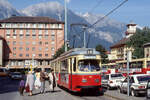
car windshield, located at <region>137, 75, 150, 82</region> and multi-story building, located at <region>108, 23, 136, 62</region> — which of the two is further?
multi-story building, located at <region>108, 23, 136, 62</region>

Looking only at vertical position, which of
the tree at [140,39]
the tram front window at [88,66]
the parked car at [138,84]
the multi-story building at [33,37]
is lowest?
the parked car at [138,84]

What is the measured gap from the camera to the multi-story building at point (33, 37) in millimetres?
134250

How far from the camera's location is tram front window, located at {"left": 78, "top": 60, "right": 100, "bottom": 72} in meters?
21.0

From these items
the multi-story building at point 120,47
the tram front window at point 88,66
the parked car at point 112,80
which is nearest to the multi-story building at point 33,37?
the multi-story building at point 120,47

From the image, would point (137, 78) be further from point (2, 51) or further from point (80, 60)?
point (2, 51)

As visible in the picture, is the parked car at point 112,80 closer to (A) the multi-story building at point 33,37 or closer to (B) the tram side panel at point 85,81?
(B) the tram side panel at point 85,81

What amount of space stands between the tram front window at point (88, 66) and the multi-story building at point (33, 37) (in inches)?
4459

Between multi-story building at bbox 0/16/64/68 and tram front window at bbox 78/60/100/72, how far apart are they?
113254 millimetres

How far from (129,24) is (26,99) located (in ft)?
406

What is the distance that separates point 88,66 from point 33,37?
11672cm

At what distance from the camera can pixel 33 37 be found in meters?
136

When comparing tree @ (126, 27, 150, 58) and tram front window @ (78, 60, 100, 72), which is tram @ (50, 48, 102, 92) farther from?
tree @ (126, 27, 150, 58)

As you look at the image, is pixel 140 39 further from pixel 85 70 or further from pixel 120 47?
pixel 120 47

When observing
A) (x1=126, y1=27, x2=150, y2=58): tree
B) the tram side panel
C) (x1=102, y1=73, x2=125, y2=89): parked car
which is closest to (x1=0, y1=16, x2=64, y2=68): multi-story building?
(x1=126, y1=27, x2=150, y2=58): tree
